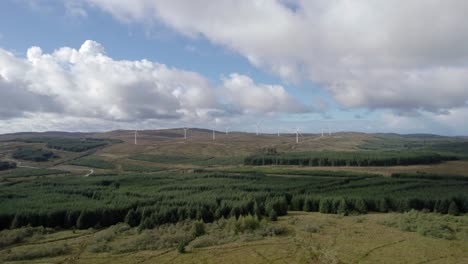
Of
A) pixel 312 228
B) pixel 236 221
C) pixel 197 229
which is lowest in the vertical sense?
pixel 197 229

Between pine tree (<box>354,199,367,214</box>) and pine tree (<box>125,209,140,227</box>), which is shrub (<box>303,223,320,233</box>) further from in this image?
pine tree (<box>125,209,140,227</box>)

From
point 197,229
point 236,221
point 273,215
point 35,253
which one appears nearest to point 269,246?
point 236,221

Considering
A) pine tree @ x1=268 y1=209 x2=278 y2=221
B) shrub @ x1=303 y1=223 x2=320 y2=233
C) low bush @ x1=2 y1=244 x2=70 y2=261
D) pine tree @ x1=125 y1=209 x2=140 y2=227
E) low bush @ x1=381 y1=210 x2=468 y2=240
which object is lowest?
pine tree @ x1=125 y1=209 x2=140 y2=227

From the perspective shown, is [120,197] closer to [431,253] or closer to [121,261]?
[121,261]

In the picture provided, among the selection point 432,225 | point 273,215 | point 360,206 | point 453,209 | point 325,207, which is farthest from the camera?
point 325,207

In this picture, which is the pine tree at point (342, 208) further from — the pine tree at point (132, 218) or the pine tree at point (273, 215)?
the pine tree at point (132, 218)

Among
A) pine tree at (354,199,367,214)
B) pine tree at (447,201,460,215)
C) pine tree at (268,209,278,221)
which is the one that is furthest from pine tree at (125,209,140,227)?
pine tree at (447,201,460,215)

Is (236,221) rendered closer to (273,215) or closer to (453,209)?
(273,215)

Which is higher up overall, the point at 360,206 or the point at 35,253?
the point at 360,206

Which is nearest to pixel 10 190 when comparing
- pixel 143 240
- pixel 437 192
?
pixel 143 240

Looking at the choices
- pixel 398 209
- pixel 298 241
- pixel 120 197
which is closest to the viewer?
pixel 298 241

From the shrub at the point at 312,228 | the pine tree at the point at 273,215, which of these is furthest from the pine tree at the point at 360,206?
the shrub at the point at 312,228
